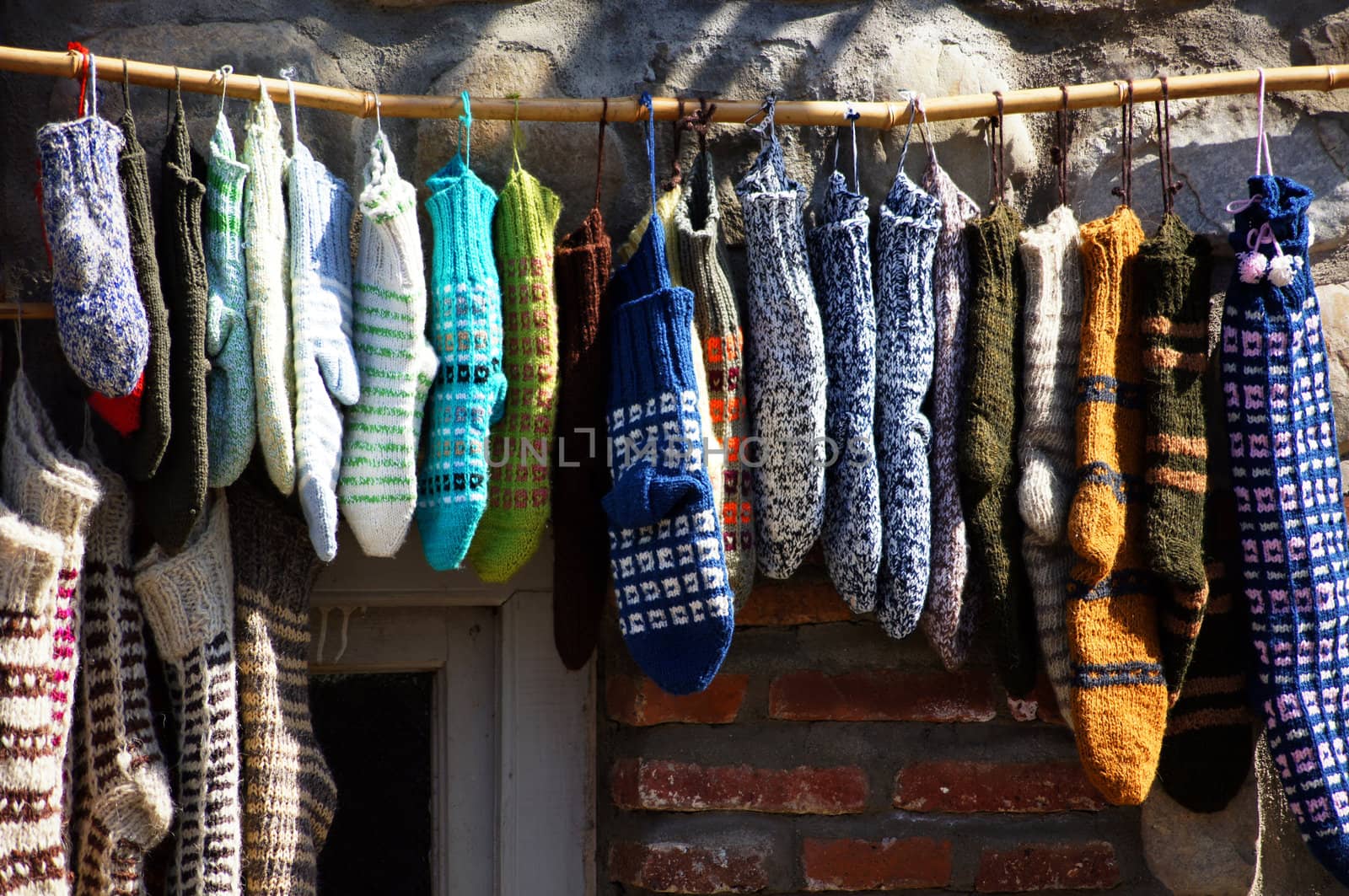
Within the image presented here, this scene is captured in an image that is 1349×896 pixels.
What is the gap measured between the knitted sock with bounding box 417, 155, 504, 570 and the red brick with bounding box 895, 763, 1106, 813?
2.10 ft

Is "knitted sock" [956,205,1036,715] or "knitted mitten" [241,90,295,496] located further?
"knitted sock" [956,205,1036,715]

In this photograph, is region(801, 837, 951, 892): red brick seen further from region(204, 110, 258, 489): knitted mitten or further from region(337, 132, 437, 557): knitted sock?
region(204, 110, 258, 489): knitted mitten

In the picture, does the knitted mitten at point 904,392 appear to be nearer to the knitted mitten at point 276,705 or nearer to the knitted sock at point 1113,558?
the knitted sock at point 1113,558

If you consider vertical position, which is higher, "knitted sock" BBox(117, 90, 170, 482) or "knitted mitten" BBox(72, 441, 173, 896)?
"knitted sock" BBox(117, 90, 170, 482)

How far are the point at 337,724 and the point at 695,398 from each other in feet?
2.15

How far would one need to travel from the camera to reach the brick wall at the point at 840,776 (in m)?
1.53

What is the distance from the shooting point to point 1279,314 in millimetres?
1444

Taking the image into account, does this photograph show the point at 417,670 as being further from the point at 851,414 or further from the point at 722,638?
the point at 851,414

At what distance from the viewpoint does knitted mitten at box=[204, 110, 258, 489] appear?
1.27m

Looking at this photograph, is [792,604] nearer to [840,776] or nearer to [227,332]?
[840,776]

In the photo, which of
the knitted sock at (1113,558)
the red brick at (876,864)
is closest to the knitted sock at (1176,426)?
the knitted sock at (1113,558)

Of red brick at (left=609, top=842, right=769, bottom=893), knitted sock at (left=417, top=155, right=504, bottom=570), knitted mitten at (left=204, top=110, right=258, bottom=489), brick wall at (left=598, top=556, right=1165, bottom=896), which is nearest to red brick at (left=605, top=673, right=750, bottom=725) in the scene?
brick wall at (left=598, top=556, right=1165, bottom=896)

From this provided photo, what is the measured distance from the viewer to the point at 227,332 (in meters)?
1.28

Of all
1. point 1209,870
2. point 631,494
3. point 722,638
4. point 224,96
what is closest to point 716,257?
point 631,494
